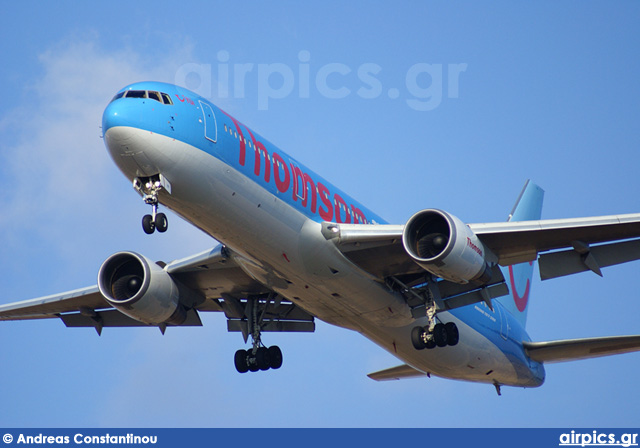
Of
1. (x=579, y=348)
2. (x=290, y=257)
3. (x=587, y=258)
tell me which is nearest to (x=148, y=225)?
(x=290, y=257)

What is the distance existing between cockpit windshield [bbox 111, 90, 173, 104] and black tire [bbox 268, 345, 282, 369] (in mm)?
9977

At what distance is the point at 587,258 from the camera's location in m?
23.8

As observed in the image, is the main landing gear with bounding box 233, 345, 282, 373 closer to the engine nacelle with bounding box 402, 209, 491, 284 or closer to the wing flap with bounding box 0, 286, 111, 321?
the wing flap with bounding box 0, 286, 111, 321

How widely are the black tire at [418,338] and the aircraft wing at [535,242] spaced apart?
95.2 inches

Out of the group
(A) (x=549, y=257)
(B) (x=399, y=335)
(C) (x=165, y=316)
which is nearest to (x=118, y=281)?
(C) (x=165, y=316)

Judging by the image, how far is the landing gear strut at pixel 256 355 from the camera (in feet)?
92.4

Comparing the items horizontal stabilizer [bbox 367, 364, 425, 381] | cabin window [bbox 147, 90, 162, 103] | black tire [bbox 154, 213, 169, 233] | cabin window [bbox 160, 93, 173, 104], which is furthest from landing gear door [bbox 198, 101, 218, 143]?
horizontal stabilizer [bbox 367, 364, 425, 381]

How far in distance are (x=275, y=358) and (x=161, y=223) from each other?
8462 millimetres

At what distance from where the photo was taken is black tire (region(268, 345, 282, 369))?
2830 centimetres

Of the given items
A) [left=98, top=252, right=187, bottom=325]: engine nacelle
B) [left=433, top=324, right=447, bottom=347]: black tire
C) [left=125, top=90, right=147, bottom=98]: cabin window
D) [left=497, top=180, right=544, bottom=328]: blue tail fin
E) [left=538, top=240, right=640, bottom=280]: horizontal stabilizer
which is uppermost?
[left=497, top=180, right=544, bottom=328]: blue tail fin

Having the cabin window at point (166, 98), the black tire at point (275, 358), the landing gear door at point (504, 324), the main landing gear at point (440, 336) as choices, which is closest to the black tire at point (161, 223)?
the cabin window at point (166, 98)

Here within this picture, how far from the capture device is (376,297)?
82.4 feet

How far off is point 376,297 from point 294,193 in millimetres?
4148

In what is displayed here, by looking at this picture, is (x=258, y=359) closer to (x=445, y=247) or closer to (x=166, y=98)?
(x=445, y=247)
